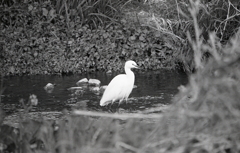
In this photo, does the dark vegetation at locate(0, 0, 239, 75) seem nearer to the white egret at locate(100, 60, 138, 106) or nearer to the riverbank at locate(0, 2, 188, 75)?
the riverbank at locate(0, 2, 188, 75)

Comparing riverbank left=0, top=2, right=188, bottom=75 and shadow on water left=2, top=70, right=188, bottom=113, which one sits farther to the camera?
riverbank left=0, top=2, right=188, bottom=75

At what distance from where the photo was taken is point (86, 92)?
Answer: 8508 millimetres

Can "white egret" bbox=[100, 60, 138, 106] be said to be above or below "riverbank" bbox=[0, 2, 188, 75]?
below

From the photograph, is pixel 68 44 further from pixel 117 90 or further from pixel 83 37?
pixel 117 90

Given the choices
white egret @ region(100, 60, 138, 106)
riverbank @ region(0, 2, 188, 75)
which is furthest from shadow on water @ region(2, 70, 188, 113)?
riverbank @ region(0, 2, 188, 75)

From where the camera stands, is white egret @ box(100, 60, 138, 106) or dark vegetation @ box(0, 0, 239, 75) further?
dark vegetation @ box(0, 0, 239, 75)

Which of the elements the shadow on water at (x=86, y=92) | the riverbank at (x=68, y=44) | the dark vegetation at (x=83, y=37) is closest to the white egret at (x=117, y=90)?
the shadow on water at (x=86, y=92)

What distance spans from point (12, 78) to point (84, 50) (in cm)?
193

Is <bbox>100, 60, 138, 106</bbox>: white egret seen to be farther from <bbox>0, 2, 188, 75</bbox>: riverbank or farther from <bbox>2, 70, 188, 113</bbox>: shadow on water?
<bbox>0, 2, 188, 75</bbox>: riverbank

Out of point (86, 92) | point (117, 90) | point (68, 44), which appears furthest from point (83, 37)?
point (117, 90)

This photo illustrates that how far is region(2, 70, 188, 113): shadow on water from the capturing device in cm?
746

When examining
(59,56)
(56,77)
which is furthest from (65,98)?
(59,56)

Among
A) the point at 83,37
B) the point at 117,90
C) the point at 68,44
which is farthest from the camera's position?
the point at 83,37

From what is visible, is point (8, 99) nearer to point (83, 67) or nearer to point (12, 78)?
point (12, 78)
